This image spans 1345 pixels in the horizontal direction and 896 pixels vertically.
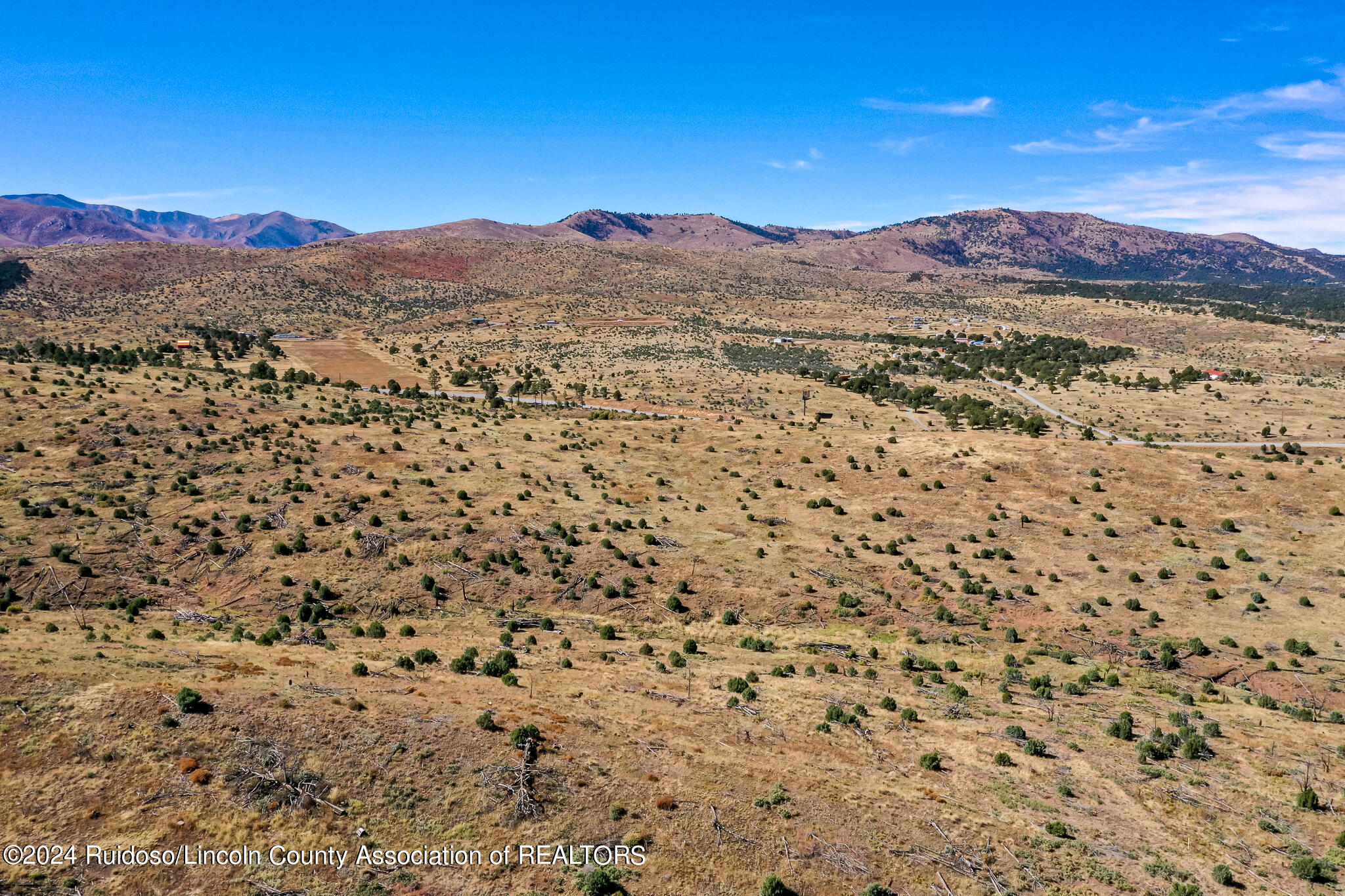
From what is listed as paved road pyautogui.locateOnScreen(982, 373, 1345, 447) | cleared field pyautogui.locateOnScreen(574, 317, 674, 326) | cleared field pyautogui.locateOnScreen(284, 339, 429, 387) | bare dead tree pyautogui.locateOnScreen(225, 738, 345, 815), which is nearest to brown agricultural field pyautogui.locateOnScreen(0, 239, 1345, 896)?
bare dead tree pyautogui.locateOnScreen(225, 738, 345, 815)

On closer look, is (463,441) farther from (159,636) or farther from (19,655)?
(19,655)

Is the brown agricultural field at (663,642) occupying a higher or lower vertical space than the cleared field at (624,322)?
lower

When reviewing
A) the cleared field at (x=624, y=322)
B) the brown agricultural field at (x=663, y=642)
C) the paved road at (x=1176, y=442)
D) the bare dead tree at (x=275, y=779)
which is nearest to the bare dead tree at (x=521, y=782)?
the brown agricultural field at (x=663, y=642)

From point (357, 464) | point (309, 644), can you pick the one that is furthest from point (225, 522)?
point (309, 644)

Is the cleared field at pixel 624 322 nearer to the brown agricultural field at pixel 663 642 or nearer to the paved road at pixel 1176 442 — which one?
the brown agricultural field at pixel 663 642

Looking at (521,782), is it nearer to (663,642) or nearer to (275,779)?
(275,779)
